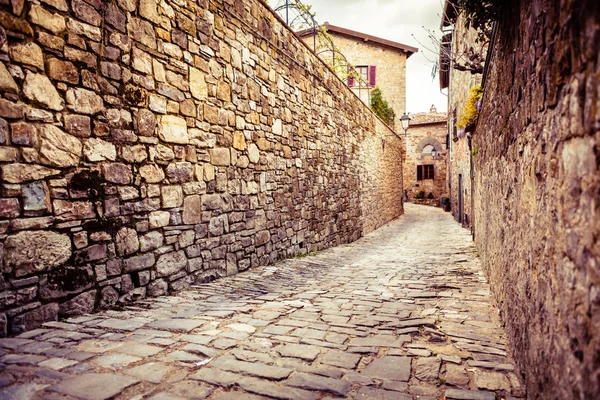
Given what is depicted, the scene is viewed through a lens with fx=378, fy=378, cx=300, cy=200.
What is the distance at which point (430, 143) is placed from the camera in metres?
23.1

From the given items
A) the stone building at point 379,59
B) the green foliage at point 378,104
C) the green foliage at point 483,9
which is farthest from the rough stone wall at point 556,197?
the stone building at point 379,59

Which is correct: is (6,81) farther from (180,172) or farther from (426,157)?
(426,157)

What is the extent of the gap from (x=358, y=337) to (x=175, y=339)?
1.25m

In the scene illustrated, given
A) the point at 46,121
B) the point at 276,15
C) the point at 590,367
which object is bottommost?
the point at 590,367

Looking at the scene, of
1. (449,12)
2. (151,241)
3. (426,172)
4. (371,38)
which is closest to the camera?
(151,241)

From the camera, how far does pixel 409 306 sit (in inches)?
138

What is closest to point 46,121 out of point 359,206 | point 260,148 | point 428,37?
point 260,148

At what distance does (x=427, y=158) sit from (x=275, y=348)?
2268cm

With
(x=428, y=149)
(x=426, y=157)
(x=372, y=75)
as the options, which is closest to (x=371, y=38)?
(x=372, y=75)

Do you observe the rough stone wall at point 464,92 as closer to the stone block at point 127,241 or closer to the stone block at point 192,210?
the stone block at point 192,210

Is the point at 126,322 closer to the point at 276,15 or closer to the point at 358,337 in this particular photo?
the point at 358,337

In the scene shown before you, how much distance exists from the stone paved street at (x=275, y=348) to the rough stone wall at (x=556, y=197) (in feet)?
1.54

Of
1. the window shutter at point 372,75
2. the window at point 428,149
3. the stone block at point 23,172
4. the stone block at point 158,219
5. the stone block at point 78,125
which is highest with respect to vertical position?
the window shutter at point 372,75

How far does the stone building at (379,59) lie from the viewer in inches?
846
